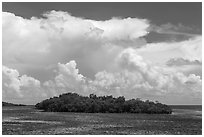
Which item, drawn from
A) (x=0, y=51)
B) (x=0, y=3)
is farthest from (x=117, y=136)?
(x=0, y=3)

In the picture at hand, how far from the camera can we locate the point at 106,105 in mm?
78250

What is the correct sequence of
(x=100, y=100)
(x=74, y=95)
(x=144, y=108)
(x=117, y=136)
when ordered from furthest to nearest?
(x=74, y=95) → (x=100, y=100) → (x=144, y=108) → (x=117, y=136)

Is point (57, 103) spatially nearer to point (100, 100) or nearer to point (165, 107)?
point (100, 100)

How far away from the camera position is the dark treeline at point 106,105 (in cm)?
7619

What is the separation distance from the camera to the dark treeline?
76.2 m

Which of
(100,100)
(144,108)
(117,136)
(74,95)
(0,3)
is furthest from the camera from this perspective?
(74,95)

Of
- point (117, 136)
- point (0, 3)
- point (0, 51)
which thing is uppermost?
point (0, 3)

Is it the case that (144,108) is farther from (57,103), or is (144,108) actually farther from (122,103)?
(57,103)

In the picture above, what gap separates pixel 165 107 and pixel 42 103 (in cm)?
3124

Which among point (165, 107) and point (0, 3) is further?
point (165, 107)

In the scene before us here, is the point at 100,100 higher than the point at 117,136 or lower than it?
higher

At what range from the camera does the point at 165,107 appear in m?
77.8

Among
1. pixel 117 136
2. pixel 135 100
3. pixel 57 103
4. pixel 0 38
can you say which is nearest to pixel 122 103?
pixel 135 100

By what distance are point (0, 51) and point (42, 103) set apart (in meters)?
74.0
